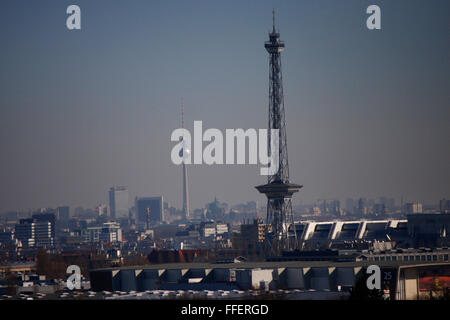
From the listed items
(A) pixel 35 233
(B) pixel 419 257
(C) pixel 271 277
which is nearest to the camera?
(C) pixel 271 277

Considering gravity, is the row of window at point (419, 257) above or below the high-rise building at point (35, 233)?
above

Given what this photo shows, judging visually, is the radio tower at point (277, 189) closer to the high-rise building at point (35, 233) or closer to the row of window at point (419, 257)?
the row of window at point (419, 257)

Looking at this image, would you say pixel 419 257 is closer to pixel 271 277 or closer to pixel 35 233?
pixel 271 277

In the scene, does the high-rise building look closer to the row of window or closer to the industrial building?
the row of window

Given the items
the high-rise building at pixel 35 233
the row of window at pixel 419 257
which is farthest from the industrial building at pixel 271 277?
the high-rise building at pixel 35 233

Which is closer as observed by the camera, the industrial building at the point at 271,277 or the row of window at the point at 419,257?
the industrial building at the point at 271,277

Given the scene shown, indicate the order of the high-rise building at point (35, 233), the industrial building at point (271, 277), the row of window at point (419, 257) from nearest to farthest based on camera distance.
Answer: the industrial building at point (271, 277), the row of window at point (419, 257), the high-rise building at point (35, 233)

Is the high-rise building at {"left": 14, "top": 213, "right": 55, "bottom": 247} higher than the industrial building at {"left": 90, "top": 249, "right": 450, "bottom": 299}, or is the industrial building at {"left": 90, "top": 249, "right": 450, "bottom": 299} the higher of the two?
the industrial building at {"left": 90, "top": 249, "right": 450, "bottom": 299}

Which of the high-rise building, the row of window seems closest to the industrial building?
the row of window

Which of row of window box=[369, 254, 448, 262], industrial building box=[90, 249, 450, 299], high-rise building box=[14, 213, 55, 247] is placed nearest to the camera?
industrial building box=[90, 249, 450, 299]

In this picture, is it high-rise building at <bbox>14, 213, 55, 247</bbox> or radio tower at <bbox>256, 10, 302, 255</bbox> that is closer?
radio tower at <bbox>256, 10, 302, 255</bbox>

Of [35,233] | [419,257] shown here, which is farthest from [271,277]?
[35,233]
